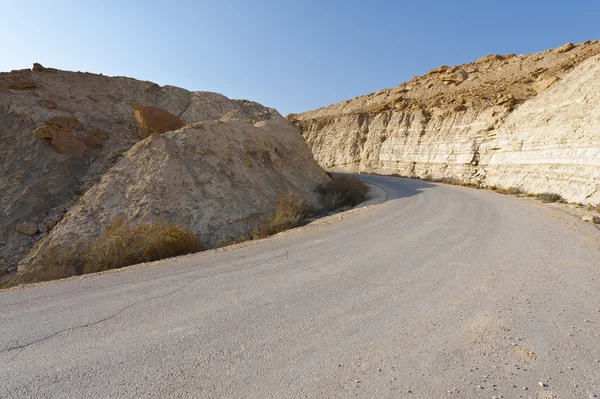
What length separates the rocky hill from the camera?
10.2 meters

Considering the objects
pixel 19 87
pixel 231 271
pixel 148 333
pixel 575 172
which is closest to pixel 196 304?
pixel 148 333

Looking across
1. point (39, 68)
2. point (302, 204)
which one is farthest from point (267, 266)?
point (39, 68)

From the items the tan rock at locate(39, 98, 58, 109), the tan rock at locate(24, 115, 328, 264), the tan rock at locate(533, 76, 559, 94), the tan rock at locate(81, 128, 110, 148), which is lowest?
the tan rock at locate(24, 115, 328, 264)

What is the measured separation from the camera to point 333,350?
298cm

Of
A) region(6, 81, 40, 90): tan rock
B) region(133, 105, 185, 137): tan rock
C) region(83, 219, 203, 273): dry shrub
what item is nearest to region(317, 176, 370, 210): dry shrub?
region(83, 219, 203, 273): dry shrub

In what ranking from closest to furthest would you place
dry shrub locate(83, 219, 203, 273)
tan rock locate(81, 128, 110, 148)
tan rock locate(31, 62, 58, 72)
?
dry shrub locate(83, 219, 203, 273) < tan rock locate(81, 128, 110, 148) < tan rock locate(31, 62, 58, 72)

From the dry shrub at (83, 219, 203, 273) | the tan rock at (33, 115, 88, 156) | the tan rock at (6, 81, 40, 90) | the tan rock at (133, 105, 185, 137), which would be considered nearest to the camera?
the dry shrub at (83, 219, 203, 273)

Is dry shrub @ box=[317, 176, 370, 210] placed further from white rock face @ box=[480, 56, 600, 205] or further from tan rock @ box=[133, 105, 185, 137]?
white rock face @ box=[480, 56, 600, 205]

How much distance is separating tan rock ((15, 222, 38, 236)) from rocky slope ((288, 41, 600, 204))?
1952 centimetres

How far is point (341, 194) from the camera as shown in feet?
50.4

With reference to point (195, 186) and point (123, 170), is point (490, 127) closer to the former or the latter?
point (195, 186)

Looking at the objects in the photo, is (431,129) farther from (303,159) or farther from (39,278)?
(39,278)

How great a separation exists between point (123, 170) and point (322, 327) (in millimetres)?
10545

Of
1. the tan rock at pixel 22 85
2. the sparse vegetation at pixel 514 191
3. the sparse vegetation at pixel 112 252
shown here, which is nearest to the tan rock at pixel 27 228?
the sparse vegetation at pixel 112 252
